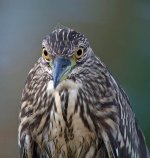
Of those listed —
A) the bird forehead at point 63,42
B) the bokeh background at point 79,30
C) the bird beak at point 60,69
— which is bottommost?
the bird beak at point 60,69

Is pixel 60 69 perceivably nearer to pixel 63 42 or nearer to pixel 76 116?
pixel 63 42

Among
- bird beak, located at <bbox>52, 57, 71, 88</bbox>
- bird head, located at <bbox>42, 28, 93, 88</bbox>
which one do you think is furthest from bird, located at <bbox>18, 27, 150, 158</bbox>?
bird beak, located at <bbox>52, 57, 71, 88</bbox>

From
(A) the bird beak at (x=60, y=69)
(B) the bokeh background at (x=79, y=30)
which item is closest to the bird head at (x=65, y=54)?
(A) the bird beak at (x=60, y=69)

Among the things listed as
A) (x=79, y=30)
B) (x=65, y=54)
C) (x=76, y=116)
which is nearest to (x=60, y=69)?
(x=65, y=54)

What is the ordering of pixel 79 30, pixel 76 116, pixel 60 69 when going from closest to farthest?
1. pixel 60 69
2. pixel 76 116
3. pixel 79 30

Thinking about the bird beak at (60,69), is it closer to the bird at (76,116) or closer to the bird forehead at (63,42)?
the bird forehead at (63,42)

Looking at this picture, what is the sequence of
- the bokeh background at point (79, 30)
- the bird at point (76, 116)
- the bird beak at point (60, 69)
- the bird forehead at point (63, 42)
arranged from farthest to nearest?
the bokeh background at point (79, 30) < the bird at point (76, 116) < the bird forehead at point (63, 42) < the bird beak at point (60, 69)

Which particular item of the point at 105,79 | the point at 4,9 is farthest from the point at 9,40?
the point at 105,79
